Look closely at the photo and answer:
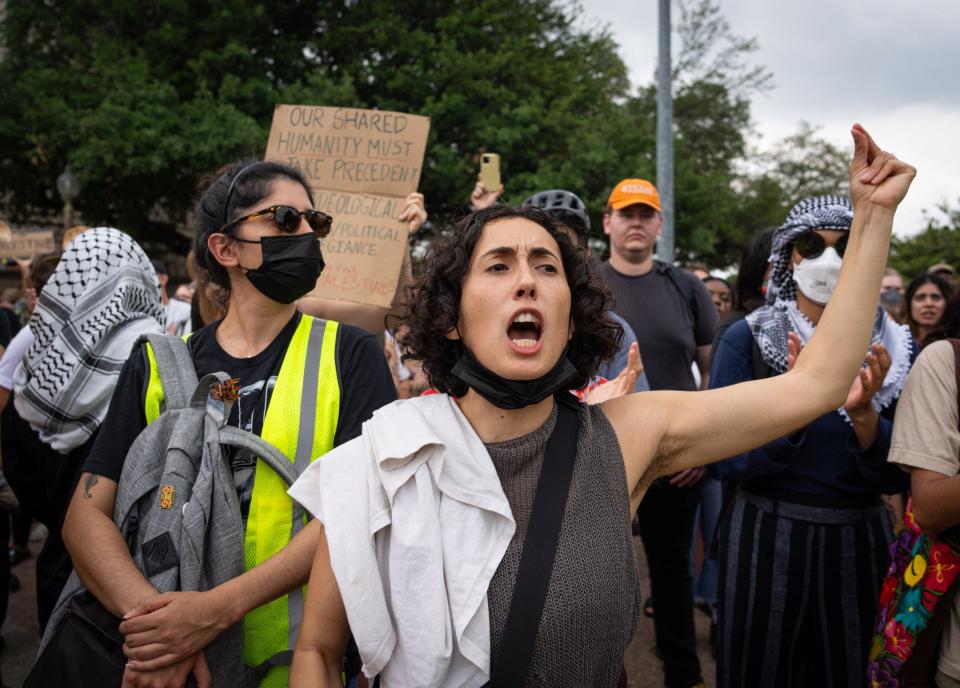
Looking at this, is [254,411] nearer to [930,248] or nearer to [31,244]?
[31,244]

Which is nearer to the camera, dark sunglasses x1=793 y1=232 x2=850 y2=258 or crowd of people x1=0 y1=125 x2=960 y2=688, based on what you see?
crowd of people x1=0 y1=125 x2=960 y2=688

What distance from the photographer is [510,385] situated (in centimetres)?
170

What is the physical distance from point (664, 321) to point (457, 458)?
8.54 feet

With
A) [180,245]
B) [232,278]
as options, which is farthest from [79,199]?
[232,278]

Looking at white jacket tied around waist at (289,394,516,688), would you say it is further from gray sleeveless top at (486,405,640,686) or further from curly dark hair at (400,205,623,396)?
curly dark hair at (400,205,623,396)

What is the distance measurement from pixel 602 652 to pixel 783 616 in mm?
1226

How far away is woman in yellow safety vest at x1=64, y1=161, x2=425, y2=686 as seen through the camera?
6.20 feet

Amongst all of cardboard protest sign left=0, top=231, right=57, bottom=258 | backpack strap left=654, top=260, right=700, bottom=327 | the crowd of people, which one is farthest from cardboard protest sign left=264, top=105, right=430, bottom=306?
cardboard protest sign left=0, top=231, right=57, bottom=258

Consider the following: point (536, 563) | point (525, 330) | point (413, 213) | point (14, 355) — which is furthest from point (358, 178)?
point (536, 563)

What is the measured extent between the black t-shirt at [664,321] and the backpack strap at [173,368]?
230 centimetres

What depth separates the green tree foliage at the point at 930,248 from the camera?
36.7 ft

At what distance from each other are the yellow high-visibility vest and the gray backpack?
1.9 inches

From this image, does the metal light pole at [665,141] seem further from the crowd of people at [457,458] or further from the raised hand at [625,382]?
the raised hand at [625,382]

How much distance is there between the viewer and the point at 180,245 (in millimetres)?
19625
